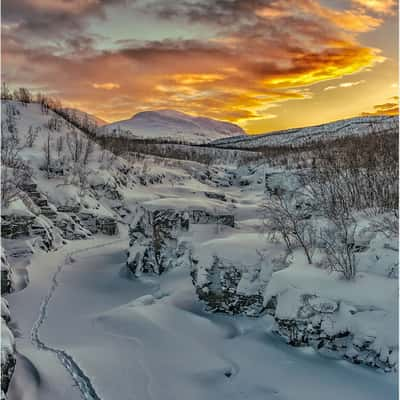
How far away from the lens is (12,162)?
13.5 metres

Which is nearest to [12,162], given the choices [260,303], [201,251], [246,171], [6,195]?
[6,195]

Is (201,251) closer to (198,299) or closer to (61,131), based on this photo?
(198,299)

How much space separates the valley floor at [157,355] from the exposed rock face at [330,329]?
0.12 meters

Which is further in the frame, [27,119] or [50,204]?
[27,119]

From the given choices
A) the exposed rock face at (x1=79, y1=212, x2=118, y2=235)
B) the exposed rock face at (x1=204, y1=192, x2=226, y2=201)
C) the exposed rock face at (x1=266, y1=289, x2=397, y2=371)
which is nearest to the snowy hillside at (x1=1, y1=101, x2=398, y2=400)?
the exposed rock face at (x1=266, y1=289, x2=397, y2=371)

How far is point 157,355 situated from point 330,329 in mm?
2060

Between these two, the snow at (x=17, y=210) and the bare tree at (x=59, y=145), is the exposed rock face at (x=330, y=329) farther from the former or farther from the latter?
the bare tree at (x=59, y=145)

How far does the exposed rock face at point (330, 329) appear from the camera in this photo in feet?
15.1

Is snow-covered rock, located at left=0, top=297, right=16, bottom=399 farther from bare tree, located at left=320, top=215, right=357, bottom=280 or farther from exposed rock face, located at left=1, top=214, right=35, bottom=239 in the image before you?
exposed rock face, located at left=1, top=214, right=35, bottom=239

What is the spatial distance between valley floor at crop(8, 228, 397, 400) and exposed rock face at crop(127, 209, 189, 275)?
0.83 m

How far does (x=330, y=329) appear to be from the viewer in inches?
196

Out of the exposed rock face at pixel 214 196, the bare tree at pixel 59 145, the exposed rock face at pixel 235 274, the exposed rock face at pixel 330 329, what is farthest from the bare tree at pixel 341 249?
the bare tree at pixel 59 145

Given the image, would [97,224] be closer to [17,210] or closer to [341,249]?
[17,210]

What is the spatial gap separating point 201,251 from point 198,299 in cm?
79
